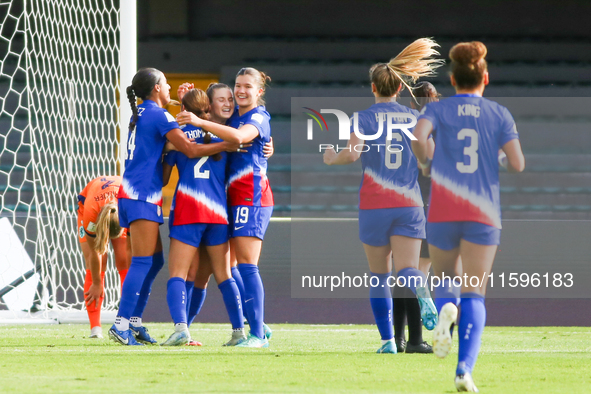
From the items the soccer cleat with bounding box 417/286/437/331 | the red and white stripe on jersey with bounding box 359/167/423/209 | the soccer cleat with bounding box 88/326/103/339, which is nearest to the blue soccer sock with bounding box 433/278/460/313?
the soccer cleat with bounding box 417/286/437/331

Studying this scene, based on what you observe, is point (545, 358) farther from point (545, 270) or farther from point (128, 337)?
point (545, 270)

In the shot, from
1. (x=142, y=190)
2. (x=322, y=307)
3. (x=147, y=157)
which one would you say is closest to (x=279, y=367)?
(x=142, y=190)

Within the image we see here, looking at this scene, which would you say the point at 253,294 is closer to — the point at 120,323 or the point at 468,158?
the point at 120,323

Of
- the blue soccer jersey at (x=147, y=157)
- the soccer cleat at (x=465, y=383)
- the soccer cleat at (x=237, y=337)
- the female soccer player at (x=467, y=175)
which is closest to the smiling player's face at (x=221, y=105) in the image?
the blue soccer jersey at (x=147, y=157)

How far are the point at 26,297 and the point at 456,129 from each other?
4690mm

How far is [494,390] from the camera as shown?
2.49m

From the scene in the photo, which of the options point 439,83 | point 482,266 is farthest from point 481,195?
point 439,83

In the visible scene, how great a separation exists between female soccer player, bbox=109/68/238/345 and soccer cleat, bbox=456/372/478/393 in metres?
1.76

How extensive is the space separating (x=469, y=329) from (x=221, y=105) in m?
1.99

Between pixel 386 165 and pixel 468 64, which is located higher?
pixel 468 64

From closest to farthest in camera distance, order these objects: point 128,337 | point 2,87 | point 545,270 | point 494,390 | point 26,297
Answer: point 494,390, point 128,337, point 26,297, point 545,270, point 2,87

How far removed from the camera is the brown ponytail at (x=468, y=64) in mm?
Answer: 2562

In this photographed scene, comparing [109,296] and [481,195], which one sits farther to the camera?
[109,296]

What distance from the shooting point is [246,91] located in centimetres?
377
